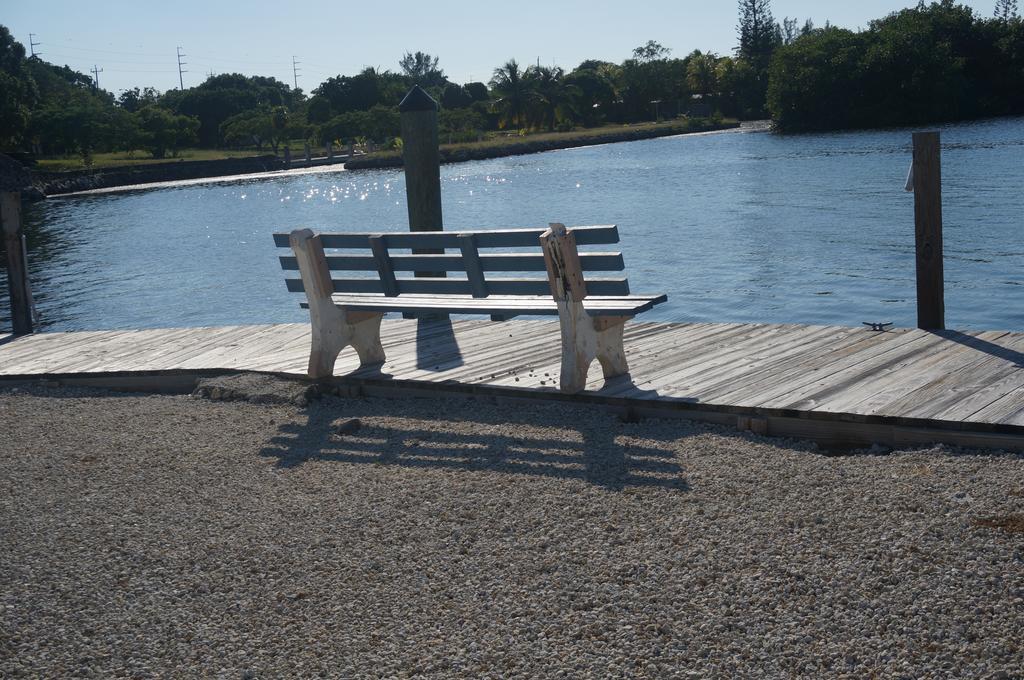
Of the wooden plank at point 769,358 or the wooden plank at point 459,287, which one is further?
the wooden plank at point 459,287

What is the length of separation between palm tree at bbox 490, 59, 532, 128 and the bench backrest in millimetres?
97655

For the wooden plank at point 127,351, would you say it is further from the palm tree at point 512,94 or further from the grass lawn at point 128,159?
the palm tree at point 512,94

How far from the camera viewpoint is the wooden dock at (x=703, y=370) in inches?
233

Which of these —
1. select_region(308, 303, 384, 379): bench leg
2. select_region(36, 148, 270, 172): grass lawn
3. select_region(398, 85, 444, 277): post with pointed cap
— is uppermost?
select_region(36, 148, 270, 172): grass lawn

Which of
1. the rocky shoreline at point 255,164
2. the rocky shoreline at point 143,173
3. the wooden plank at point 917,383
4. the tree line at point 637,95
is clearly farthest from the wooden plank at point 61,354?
the tree line at point 637,95

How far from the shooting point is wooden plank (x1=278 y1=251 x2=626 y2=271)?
6852 millimetres

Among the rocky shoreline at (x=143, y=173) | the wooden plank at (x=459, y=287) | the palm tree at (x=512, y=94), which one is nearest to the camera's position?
the wooden plank at (x=459, y=287)

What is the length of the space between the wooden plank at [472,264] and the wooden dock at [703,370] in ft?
2.02

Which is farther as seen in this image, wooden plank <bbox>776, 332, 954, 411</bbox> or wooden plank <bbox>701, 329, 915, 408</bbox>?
wooden plank <bbox>701, 329, 915, 408</bbox>

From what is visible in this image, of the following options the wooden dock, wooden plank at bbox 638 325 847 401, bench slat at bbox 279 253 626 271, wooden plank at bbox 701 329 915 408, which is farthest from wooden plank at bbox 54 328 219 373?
wooden plank at bbox 701 329 915 408

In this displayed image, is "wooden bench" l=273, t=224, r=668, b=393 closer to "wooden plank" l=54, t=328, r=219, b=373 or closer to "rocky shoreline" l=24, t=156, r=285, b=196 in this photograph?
"wooden plank" l=54, t=328, r=219, b=373

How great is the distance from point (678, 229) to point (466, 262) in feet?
74.1

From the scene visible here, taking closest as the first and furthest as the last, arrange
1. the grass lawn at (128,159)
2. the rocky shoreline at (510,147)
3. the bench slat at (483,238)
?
the bench slat at (483,238)
the grass lawn at (128,159)
the rocky shoreline at (510,147)

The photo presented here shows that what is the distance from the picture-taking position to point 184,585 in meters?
4.68
